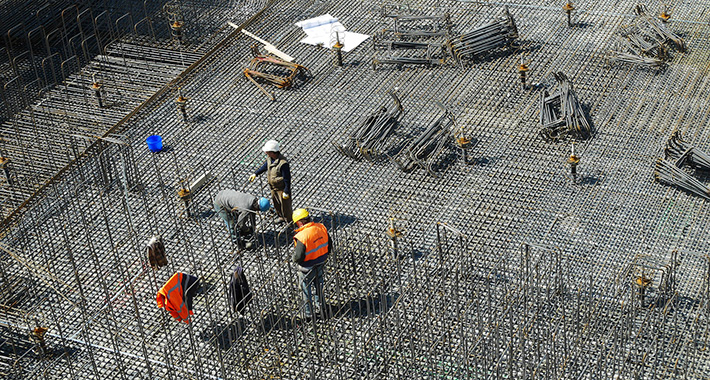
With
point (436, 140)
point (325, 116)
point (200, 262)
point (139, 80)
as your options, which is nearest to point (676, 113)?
point (436, 140)

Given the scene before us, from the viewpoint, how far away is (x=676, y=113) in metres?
20.5

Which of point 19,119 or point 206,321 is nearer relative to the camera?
point 206,321

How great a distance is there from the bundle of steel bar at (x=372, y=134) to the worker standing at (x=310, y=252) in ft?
12.9

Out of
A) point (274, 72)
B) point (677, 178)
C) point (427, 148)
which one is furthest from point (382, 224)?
point (274, 72)

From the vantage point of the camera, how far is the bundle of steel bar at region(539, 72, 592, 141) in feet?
66.1

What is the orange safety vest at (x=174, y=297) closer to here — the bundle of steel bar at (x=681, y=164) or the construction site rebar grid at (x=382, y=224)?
the construction site rebar grid at (x=382, y=224)

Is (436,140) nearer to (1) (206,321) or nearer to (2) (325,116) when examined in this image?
(2) (325,116)

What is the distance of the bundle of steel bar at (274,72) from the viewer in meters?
22.2

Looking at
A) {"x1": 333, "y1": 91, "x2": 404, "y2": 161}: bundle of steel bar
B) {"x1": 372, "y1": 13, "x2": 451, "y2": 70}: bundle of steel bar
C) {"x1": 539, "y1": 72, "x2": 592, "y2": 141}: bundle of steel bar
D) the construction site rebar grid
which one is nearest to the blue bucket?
the construction site rebar grid

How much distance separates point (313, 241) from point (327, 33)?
28.8ft

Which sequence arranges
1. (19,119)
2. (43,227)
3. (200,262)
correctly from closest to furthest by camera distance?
(200,262)
(43,227)
(19,119)

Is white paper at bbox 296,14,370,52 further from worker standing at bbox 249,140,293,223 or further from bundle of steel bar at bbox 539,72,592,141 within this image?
worker standing at bbox 249,140,293,223

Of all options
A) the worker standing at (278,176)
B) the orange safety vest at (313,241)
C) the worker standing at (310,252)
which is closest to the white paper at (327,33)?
the worker standing at (278,176)

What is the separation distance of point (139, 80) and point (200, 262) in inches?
252
